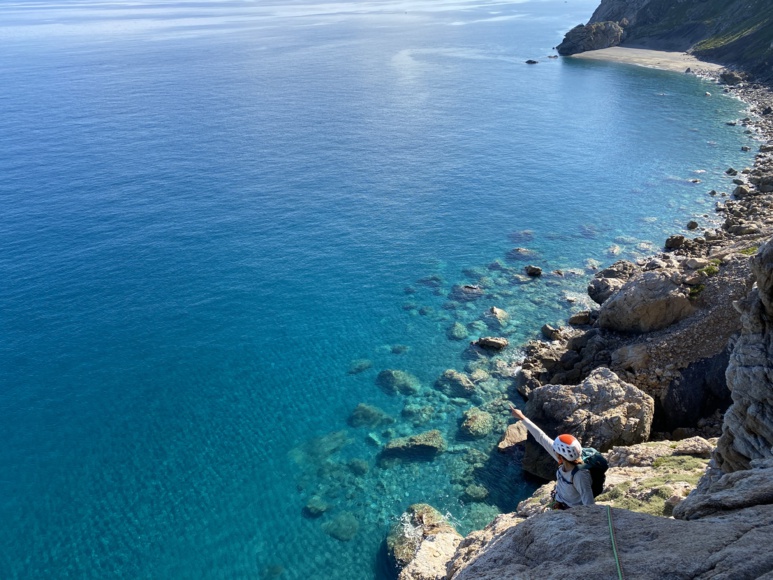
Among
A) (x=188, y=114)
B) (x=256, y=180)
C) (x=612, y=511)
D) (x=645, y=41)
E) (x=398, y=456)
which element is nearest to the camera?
(x=612, y=511)

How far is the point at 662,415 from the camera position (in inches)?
1453

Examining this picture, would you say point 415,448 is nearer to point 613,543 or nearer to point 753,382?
point 753,382

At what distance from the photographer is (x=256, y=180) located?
3280 inches

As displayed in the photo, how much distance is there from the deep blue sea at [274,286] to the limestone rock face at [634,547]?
15.5m

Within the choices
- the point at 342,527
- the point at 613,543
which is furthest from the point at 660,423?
the point at 613,543

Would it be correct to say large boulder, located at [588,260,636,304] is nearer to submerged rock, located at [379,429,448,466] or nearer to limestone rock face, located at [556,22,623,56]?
submerged rock, located at [379,429,448,466]

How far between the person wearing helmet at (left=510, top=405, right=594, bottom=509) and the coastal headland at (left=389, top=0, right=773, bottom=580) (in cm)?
66

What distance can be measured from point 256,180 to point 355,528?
200ft

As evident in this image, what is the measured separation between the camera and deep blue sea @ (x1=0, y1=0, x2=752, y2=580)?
34.4 metres

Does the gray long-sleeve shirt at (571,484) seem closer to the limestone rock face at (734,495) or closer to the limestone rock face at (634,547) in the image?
the limestone rock face at (634,547)

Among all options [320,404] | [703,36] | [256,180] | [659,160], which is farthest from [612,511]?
[703,36]

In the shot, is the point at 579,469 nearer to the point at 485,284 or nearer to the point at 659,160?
the point at 485,284

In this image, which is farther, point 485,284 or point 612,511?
point 485,284

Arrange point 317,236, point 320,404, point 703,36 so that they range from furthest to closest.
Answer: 1. point 703,36
2. point 317,236
3. point 320,404
